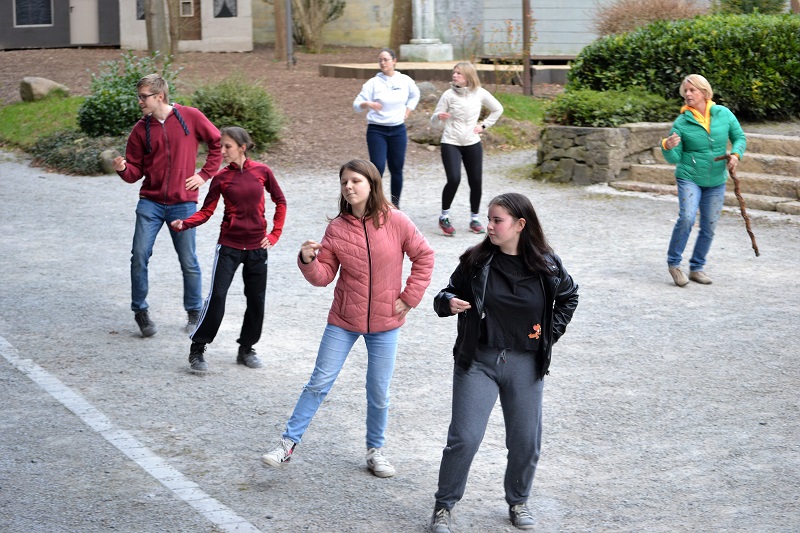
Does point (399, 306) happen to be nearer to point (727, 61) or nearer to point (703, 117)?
point (703, 117)

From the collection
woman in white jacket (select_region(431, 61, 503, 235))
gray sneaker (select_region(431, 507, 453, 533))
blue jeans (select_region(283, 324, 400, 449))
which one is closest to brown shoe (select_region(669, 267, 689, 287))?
woman in white jacket (select_region(431, 61, 503, 235))

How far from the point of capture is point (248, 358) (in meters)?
7.10

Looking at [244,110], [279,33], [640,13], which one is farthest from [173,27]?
[640,13]

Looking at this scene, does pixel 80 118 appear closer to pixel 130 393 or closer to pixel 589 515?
pixel 130 393

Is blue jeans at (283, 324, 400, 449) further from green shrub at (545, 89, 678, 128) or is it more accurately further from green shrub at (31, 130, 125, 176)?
green shrub at (31, 130, 125, 176)

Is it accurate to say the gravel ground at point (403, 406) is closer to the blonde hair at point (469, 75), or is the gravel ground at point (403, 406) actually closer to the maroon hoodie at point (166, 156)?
the maroon hoodie at point (166, 156)

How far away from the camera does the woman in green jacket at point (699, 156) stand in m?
9.12

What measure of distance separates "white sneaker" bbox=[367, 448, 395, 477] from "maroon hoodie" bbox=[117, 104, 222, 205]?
2.99 meters

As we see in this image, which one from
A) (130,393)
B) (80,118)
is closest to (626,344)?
(130,393)

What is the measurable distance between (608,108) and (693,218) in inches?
206

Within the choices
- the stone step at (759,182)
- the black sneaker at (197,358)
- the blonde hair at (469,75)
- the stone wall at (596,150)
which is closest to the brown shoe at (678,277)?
the blonde hair at (469,75)

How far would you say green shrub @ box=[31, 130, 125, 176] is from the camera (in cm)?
1518

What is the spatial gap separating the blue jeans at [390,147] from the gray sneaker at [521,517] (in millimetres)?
7113

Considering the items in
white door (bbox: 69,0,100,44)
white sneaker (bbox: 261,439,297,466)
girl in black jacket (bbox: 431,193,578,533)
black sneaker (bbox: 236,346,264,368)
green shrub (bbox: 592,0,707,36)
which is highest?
white door (bbox: 69,0,100,44)
